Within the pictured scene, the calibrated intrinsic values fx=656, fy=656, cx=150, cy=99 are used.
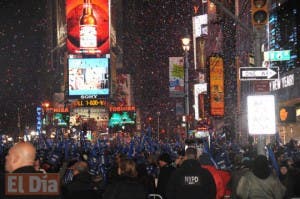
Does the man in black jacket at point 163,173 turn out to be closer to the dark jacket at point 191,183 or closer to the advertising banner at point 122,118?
the dark jacket at point 191,183

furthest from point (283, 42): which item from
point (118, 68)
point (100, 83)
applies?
point (118, 68)

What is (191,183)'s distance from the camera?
348 inches

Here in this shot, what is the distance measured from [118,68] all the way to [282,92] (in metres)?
122

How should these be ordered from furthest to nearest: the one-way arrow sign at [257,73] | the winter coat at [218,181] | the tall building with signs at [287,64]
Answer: the tall building with signs at [287,64] < the one-way arrow sign at [257,73] < the winter coat at [218,181]

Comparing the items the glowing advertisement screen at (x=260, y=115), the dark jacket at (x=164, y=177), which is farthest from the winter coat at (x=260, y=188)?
the glowing advertisement screen at (x=260, y=115)

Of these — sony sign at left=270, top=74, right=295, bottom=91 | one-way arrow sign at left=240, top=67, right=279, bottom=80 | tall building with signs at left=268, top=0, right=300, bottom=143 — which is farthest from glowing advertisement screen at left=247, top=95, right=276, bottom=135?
sony sign at left=270, top=74, right=295, bottom=91

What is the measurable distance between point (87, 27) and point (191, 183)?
72.1 metres

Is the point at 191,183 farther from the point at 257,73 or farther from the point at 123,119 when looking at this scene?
the point at 123,119

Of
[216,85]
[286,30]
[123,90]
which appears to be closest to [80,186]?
[286,30]

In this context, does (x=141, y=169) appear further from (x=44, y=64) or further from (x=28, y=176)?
(x=44, y=64)

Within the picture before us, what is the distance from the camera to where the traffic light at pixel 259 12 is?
1236cm

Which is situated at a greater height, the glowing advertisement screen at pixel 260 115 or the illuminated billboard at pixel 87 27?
the illuminated billboard at pixel 87 27

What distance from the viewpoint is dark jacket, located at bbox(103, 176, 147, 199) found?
24.6 ft

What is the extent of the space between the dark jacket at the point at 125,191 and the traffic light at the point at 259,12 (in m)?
5.74
